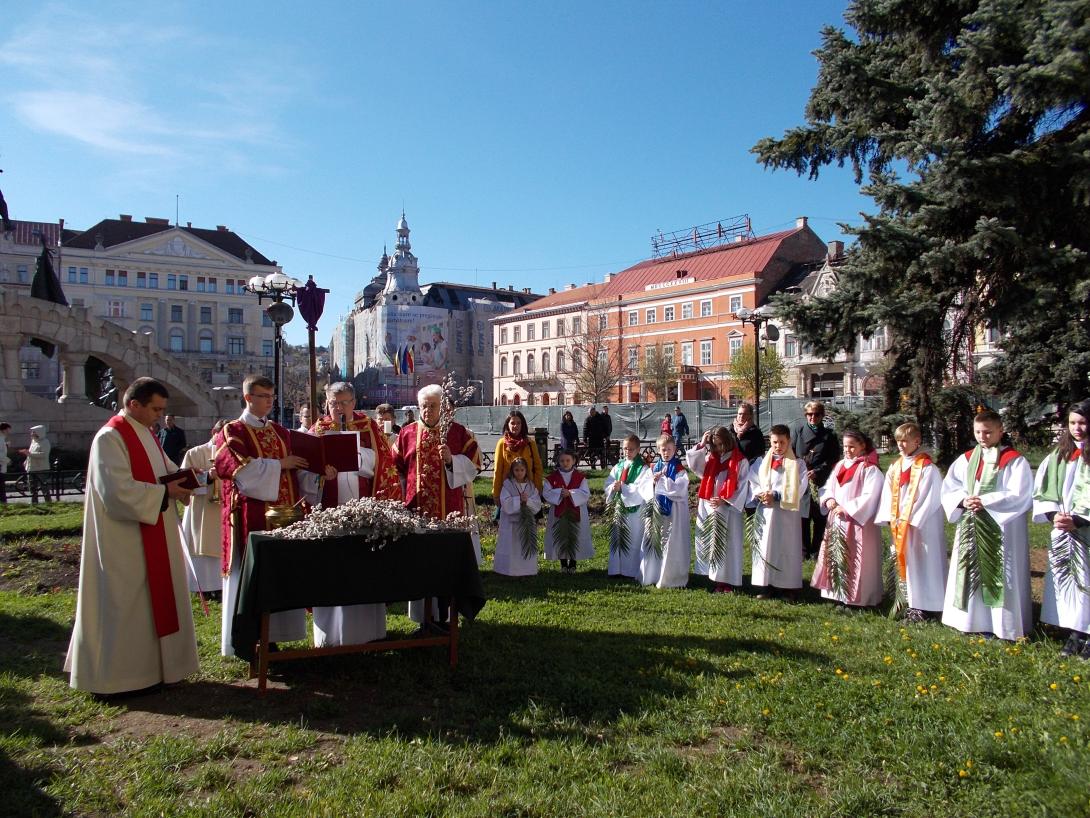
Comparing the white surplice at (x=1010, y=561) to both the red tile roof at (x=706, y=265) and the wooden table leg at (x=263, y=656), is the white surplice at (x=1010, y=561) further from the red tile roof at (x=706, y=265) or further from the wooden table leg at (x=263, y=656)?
the red tile roof at (x=706, y=265)

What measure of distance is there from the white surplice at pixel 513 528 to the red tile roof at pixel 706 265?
50.6m

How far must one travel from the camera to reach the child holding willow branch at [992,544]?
6215 mm

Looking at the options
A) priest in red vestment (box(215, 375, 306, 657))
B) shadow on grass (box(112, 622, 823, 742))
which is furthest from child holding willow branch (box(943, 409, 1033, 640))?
priest in red vestment (box(215, 375, 306, 657))

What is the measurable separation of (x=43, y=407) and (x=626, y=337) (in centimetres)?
4772

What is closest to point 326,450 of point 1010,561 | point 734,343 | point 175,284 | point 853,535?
point 853,535

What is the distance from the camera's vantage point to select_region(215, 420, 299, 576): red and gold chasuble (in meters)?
5.70

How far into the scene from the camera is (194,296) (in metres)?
77.8

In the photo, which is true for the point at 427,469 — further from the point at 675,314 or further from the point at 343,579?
the point at 675,314

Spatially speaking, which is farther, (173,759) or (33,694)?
(33,694)

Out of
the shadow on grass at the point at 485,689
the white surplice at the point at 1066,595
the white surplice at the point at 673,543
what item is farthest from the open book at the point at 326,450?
the white surplice at the point at 1066,595

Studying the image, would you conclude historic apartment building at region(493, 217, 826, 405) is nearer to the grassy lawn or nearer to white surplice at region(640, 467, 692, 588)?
white surplice at region(640, 467, 692, 588)

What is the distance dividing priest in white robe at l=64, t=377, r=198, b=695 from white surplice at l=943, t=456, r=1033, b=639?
5920mm

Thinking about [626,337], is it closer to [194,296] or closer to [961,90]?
[194,296]

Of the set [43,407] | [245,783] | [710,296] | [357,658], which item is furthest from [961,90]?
[710,296]
